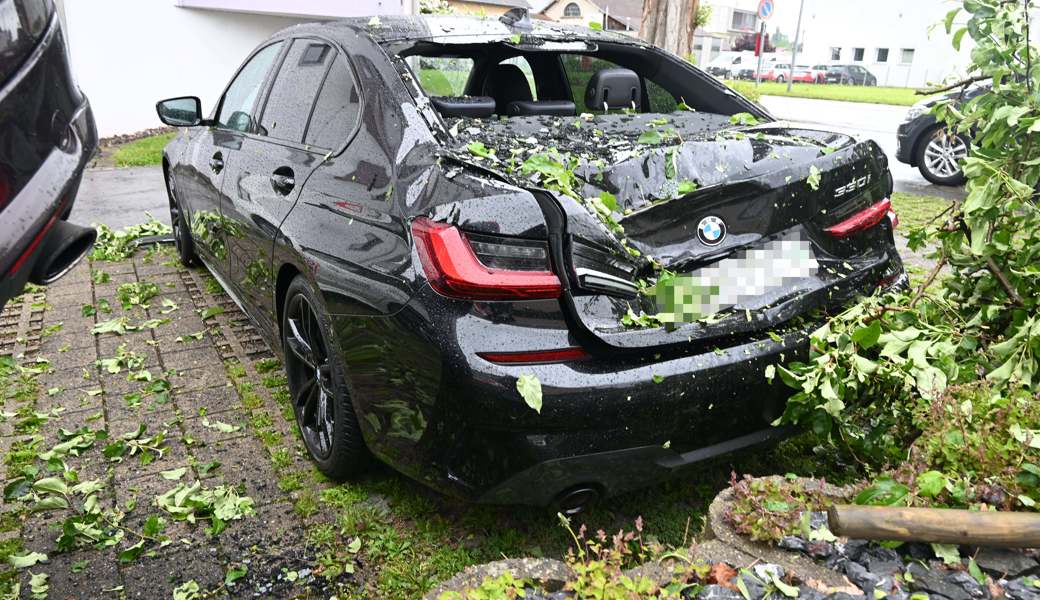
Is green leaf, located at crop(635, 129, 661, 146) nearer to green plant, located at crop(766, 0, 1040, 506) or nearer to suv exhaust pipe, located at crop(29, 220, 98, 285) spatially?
green plant, located at crop(766, 0, 1040, 506)

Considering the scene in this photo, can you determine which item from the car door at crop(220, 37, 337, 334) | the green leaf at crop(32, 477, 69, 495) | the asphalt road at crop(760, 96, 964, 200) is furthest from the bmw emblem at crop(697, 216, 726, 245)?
the asphalt road at crop(760, 96, 964, 200)

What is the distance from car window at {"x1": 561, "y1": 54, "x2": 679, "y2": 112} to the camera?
12.5ft

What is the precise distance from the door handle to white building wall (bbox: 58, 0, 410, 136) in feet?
42.6

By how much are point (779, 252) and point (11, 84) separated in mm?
2188

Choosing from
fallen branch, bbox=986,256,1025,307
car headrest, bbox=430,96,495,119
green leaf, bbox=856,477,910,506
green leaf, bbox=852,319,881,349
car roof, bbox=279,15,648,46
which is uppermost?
car roof, bbox=279,15,648,46

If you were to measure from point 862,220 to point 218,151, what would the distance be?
10.5ft

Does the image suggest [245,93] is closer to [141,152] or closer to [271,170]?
[271,170]

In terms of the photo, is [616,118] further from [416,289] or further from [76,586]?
[76,586]

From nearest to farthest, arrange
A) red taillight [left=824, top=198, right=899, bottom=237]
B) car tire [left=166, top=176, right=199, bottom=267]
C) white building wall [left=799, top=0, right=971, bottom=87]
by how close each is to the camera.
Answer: red taillight [left=824, top=198, right=899, bottom=237], car tire [left=166, top=176, right=199, bottom=267], white building wall [left=799, top=0, right=971, bottom=87]

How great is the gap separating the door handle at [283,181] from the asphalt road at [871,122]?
199 inches

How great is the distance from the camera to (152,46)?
15648 mm

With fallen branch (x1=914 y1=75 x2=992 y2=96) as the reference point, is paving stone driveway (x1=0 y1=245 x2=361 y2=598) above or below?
below

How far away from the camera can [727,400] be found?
2.51m

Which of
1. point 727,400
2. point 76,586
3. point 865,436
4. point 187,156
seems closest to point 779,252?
point 727,400
